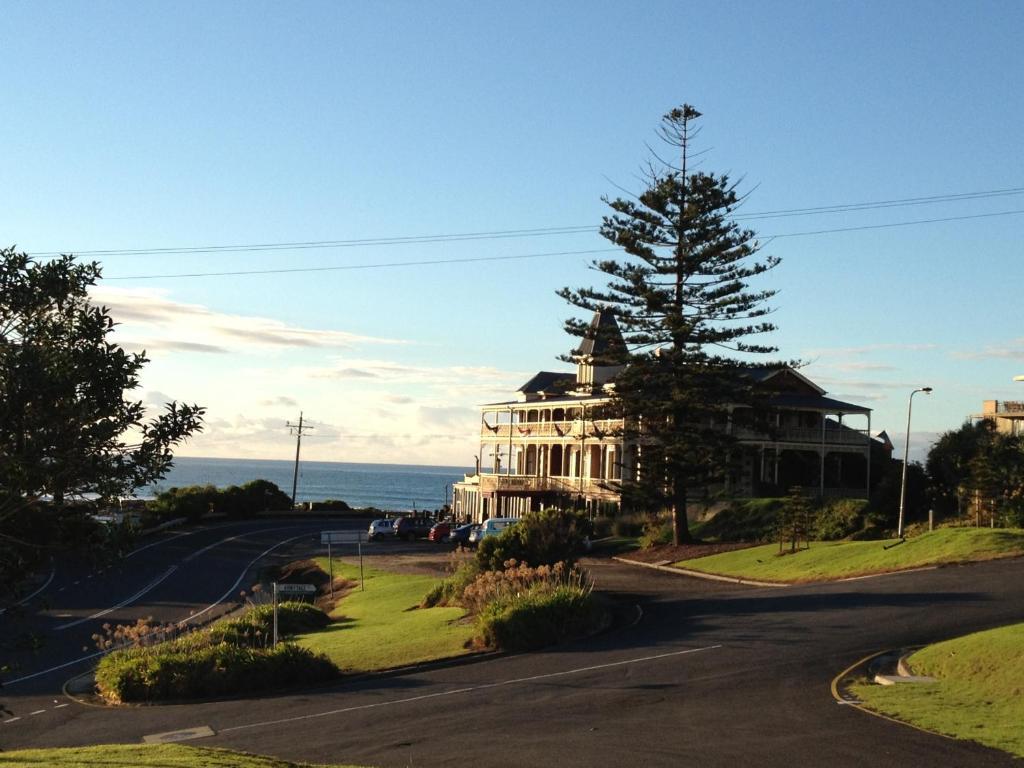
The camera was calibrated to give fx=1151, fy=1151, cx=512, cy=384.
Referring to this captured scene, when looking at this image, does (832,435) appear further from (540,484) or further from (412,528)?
(412,528)

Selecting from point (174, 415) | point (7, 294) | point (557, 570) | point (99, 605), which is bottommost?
point (99, 605)

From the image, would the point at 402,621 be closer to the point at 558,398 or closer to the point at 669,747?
the point at 669,747

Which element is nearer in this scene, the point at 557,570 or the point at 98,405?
the point at 98,405

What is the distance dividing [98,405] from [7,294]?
4.50 ft

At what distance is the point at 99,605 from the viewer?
38219 millimetres

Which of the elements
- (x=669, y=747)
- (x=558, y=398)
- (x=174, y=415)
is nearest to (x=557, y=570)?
(x=669, y=747)

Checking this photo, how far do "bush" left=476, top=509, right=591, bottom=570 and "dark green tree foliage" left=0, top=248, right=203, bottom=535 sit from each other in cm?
2035

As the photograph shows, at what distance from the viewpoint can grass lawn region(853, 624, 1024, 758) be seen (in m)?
14.4

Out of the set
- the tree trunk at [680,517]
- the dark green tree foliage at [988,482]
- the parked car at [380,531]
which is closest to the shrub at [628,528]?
the tree trunk at [680,517]

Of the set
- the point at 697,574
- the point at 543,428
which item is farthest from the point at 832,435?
the point at 697,574

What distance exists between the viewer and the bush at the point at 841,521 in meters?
39.0

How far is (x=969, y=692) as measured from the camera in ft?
54.5

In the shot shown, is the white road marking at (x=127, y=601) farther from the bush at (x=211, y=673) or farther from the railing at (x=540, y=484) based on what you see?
the railing at (x=540, y=484)

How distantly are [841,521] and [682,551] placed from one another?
5941 millimetres
